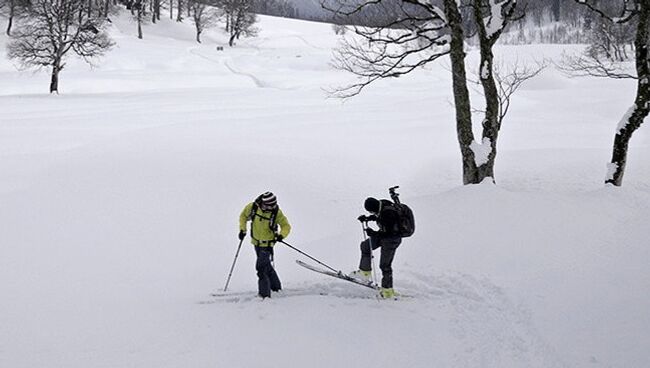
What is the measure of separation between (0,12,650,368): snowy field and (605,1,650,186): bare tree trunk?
125cm

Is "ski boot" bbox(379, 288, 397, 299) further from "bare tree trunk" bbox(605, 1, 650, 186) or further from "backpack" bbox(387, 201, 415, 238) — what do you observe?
"bare tree trunk" bbox(605, 1, 650, 186)

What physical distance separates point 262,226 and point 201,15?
224 feet

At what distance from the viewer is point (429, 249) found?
8.61 m

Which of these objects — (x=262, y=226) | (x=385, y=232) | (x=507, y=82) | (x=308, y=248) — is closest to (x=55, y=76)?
(x=507, y=82)

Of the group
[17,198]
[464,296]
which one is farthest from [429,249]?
[17,198]

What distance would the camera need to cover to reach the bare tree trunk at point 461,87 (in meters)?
10.5

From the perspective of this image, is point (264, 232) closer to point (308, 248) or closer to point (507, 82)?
point (308, 248)

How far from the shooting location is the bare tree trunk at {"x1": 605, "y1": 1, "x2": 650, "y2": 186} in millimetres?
9892

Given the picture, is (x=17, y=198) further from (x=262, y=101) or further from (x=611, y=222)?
(x=262, y=101)

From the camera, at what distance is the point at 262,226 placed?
7.23 metres

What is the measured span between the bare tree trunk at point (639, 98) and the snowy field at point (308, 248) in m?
1.25

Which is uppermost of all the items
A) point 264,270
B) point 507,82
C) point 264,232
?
point 507,82

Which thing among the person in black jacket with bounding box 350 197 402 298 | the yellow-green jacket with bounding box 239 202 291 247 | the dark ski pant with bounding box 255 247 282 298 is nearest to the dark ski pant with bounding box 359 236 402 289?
the person in black jacket with bounding box 350 197 402 298

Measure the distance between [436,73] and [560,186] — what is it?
1310 inches
